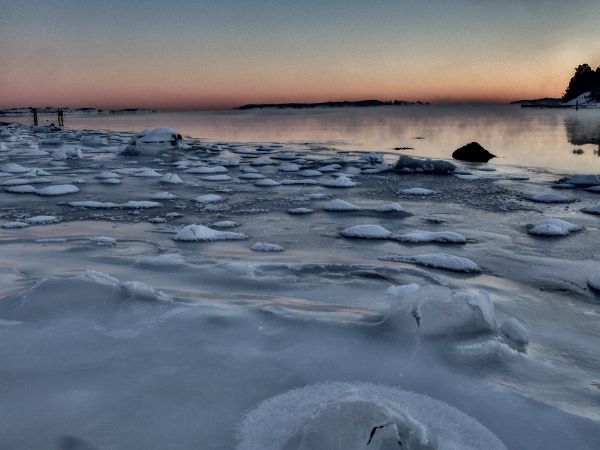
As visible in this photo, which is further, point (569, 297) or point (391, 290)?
point (569, 297)

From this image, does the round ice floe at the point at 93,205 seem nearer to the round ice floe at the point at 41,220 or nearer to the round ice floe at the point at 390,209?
the round ice floe at the point at 41,220

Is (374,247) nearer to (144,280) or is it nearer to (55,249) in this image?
(144,280)

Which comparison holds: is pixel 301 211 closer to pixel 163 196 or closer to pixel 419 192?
pixel 163 196

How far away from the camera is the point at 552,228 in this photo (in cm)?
524

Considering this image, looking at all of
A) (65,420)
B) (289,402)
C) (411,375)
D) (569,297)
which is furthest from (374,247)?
(65,420)

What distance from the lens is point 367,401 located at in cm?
153

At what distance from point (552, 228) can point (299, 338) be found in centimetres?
406

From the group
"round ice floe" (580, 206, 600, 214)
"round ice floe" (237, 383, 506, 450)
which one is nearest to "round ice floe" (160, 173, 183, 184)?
"round ice floe" (580, 206, 600, 214)

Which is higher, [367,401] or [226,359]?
[367,401]

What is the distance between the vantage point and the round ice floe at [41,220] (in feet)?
18.5

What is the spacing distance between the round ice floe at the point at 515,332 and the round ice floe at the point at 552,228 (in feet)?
10.1

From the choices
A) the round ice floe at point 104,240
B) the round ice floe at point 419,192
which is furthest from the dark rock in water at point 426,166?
the round ice floe at point 104,240

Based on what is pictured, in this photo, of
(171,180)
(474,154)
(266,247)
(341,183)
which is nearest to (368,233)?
(266,247)

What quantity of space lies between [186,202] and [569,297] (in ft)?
18.2
